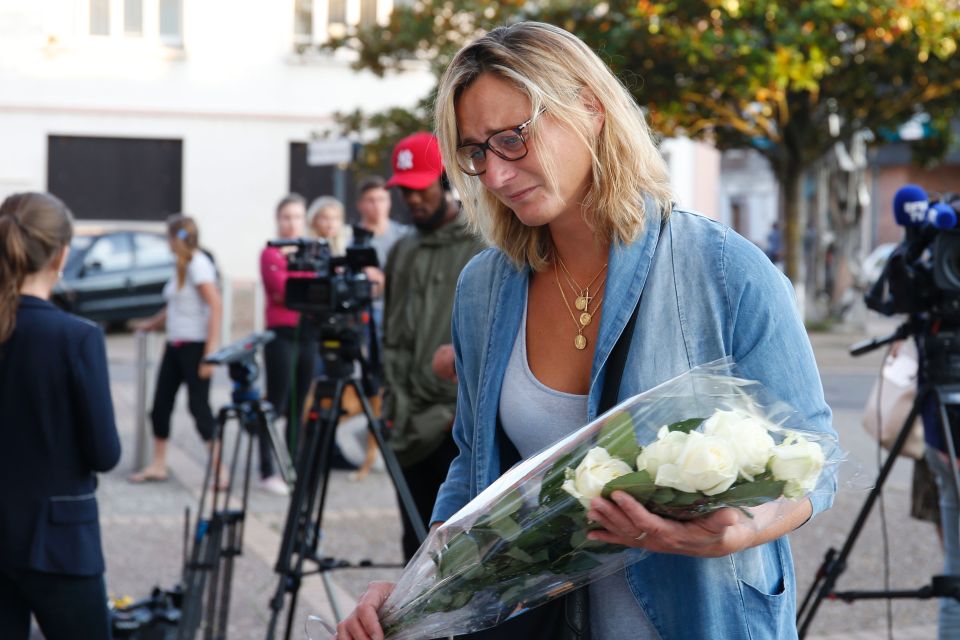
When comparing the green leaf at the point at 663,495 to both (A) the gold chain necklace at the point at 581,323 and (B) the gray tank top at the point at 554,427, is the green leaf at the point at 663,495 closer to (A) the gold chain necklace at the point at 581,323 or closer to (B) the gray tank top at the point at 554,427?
(B) the gray tank top at the point at 554,427

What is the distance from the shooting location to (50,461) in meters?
3.29

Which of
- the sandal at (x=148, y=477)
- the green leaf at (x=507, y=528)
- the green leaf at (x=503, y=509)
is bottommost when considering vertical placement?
the sandal at (x=148, y=477)

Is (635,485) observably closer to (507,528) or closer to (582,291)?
(507,528)

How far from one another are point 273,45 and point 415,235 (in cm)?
2014

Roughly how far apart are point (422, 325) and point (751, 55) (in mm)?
10599

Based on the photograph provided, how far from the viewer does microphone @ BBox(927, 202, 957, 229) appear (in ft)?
13.1

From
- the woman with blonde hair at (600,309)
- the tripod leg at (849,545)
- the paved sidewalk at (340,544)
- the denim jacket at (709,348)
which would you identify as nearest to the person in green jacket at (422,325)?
the paved sidewalk at (340,544)

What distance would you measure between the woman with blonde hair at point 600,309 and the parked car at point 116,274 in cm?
1630

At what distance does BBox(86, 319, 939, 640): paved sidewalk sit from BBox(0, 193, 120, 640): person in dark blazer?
6.21 ft

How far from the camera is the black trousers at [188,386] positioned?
8227 millimetres

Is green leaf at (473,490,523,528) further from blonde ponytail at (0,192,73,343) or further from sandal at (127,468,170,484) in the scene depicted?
sandal at (127,468,170,484)

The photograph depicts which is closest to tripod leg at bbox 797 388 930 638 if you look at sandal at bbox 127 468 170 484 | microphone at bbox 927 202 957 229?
microphone at bbox 927 202 957 229

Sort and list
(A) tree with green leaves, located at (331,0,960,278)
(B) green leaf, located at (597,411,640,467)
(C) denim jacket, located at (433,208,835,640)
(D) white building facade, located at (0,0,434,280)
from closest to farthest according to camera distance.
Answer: (B) green leaf, located at (597,411,640,467) → (C) denim jacket, located at (433,208,835,640) → (A) tree with green leaves, located at (331,0,960,278) → (D) white building facade, located at (0,0,434,280)

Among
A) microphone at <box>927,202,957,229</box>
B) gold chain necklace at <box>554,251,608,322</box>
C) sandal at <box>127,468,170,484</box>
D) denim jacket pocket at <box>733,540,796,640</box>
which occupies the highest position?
microphone at <box>927,202,957,229</box>
